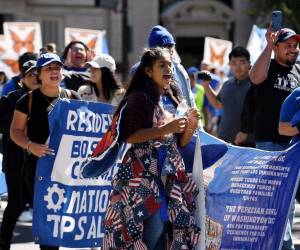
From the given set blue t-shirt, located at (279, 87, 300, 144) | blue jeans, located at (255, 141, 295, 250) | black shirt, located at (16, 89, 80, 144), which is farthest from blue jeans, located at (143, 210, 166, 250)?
blue jeans, located at (255, 141, 295, 250)

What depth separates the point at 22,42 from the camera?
1600cm

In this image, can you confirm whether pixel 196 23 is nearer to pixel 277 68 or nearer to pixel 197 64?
pixel 197 64

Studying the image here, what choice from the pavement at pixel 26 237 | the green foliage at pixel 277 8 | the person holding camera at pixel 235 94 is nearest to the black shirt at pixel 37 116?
the pavement at pixel 26 237

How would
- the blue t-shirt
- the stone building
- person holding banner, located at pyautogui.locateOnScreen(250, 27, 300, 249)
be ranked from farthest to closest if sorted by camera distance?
the stone building → person holding banner, located at pyautogui.locateOnScreen(250, 27, 300, 249) → the blue t-shirt

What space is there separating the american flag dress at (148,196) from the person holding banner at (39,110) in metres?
1.28

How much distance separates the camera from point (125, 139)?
5836mm

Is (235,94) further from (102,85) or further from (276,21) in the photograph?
(276,21)

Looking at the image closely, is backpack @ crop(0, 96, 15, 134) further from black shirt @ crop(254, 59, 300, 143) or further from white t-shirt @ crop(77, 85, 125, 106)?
black shirt @ crop(254, 59, 300, 143)

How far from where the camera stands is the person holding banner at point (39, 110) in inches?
277

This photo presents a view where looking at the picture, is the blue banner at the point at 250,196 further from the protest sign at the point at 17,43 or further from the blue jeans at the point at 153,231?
the protest sign at the point at 17,43

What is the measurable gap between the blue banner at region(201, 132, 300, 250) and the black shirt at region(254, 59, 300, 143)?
1412mm

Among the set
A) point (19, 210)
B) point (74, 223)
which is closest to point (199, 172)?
point (74, 223)

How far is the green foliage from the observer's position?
92.8 feet

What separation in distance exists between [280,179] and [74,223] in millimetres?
1759
